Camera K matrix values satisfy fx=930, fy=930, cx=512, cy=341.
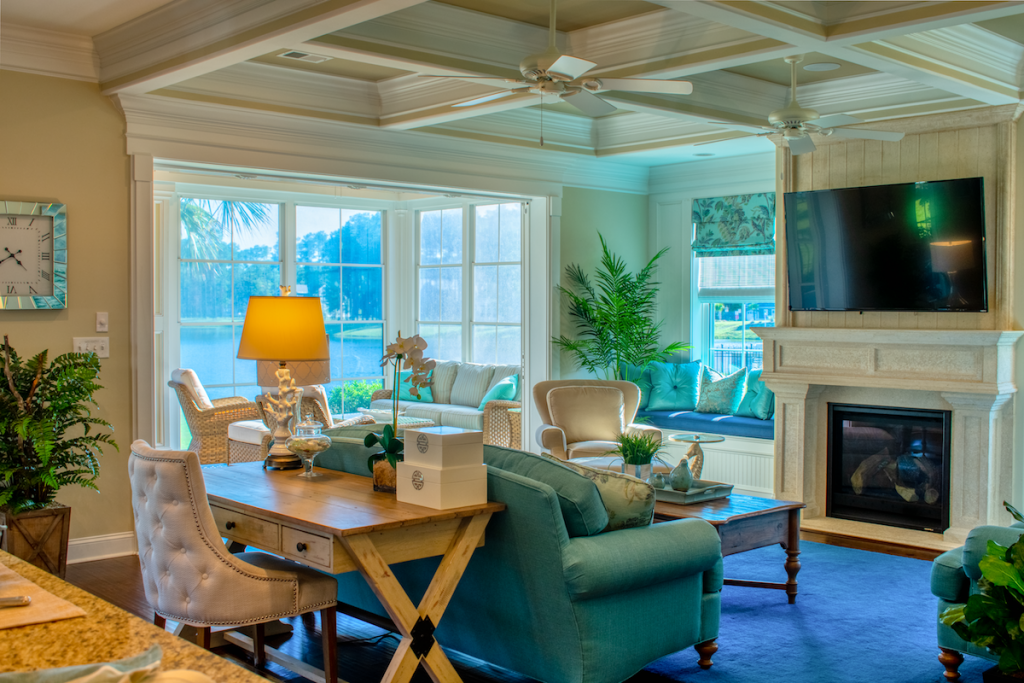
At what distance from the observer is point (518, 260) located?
838 cm

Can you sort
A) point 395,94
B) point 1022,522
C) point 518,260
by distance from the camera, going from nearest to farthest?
point 1022,522
point 395,94
point 518,260

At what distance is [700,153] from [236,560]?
17.5 feet

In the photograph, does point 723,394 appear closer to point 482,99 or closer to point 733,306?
point 733,306

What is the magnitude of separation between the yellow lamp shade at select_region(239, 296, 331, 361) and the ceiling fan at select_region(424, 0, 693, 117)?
3.84 feet

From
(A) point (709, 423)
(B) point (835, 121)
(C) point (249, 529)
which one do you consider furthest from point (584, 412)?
(C) point (249, 529)

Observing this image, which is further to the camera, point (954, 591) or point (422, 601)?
point (954, 591)

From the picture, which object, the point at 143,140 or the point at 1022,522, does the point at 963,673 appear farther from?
the point at 143,140

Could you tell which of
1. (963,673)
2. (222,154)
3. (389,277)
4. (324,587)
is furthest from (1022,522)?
(389,277)

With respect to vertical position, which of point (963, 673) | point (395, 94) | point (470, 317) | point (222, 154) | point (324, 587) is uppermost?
point (395, 94)

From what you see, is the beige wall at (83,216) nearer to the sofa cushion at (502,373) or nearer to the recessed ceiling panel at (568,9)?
the recessed ceiling panel at (568,9)

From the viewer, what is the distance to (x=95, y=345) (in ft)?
16.7

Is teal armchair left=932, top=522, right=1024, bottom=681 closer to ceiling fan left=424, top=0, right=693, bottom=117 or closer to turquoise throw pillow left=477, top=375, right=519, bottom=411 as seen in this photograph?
ceiling fan left=424, top=0, right=693, bottom=117

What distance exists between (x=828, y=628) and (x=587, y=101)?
258 centimetres

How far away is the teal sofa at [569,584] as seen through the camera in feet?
9.84
